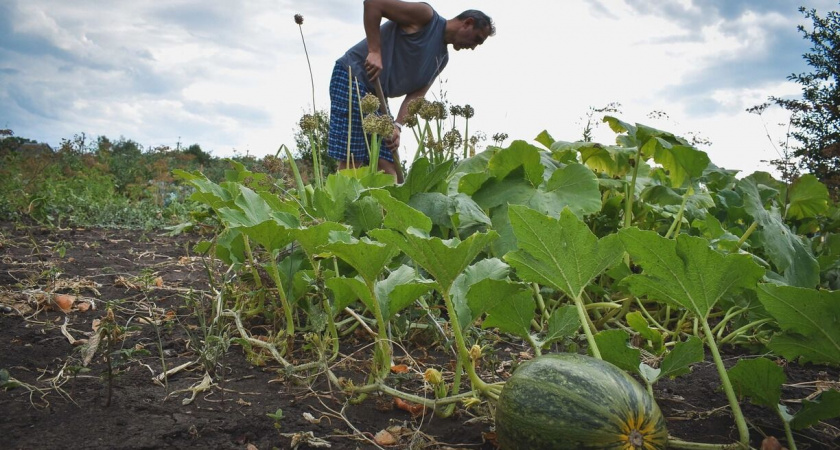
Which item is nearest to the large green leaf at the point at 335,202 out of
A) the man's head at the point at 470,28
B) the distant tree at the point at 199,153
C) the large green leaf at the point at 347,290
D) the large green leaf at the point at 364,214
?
the large green leaf at the point at 364,214

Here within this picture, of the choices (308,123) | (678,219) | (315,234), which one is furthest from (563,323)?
(308,123)

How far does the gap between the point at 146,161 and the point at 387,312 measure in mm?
9283

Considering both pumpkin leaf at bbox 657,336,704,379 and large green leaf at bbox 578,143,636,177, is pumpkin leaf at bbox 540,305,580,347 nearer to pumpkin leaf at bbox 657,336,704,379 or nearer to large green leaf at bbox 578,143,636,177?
pumpkin leaf at bbox 657,336,704,379

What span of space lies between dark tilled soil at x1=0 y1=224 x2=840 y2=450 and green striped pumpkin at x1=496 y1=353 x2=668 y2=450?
228 millimetres

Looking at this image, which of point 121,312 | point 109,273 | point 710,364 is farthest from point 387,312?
point 109,273

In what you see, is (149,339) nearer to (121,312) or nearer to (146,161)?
(121,312)

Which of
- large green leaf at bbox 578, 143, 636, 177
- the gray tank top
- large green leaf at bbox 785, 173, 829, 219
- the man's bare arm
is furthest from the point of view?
the gray tank top

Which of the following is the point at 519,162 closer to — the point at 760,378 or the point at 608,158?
the point at 608,158

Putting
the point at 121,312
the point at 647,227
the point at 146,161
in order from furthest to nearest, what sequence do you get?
the point at 146,161
the point at 647,227
the point at 121,312

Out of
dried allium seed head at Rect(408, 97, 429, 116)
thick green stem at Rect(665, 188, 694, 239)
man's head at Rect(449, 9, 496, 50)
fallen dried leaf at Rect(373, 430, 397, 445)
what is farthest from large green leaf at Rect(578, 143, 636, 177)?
man's head at Rect(449, 9, 496, 50)

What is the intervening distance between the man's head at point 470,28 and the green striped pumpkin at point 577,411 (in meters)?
5.09

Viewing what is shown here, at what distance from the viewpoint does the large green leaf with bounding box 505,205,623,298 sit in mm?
1442

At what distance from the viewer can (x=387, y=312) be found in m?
1.64

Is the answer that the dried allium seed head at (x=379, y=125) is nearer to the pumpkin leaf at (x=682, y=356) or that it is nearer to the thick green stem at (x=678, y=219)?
the thick green stem at (x=678, y=219)
